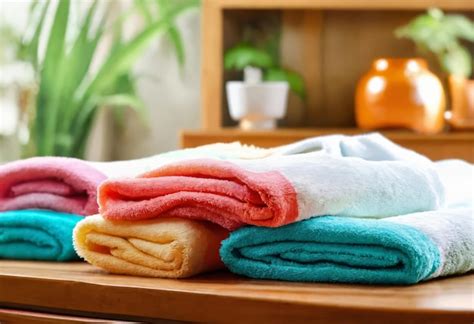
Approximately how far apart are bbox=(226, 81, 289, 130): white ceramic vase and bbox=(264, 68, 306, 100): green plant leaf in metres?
0.08

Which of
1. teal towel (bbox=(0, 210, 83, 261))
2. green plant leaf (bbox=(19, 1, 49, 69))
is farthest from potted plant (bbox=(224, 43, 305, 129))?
teal towel (bbox=(0, 210, 83, 261))

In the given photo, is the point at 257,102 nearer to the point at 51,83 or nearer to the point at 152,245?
the point at 51,83

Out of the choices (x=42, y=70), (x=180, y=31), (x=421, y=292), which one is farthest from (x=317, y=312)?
(x=180, y=31)

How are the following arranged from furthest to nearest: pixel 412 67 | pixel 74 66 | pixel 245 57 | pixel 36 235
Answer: pixel 74 66 → pixel 245 57 → pixel 412 67 → pixel 36 235

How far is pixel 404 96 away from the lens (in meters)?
2.70

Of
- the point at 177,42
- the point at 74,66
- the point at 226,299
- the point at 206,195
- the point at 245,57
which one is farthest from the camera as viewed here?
the point at 177,42

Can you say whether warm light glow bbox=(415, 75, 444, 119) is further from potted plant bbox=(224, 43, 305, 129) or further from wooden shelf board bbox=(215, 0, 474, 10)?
potted plant bbox=(224, 43, 305, 129)

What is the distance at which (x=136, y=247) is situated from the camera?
0.82 meters

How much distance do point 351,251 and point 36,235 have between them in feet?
1.15

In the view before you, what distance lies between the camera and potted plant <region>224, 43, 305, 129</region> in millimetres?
2748

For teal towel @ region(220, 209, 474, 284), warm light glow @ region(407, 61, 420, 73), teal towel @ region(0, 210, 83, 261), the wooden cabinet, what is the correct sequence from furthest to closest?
the wooden cabinet
warm light glow @ region(407, 61, 420, 73)
teal towel @ region(0, 210, 83, 261)
teal towel @ region(220, 209, 474, 284)

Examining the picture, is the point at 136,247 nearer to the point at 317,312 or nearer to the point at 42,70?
the point at 317,312

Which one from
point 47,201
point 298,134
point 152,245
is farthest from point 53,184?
point 298,134

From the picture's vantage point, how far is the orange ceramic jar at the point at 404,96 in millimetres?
2697
